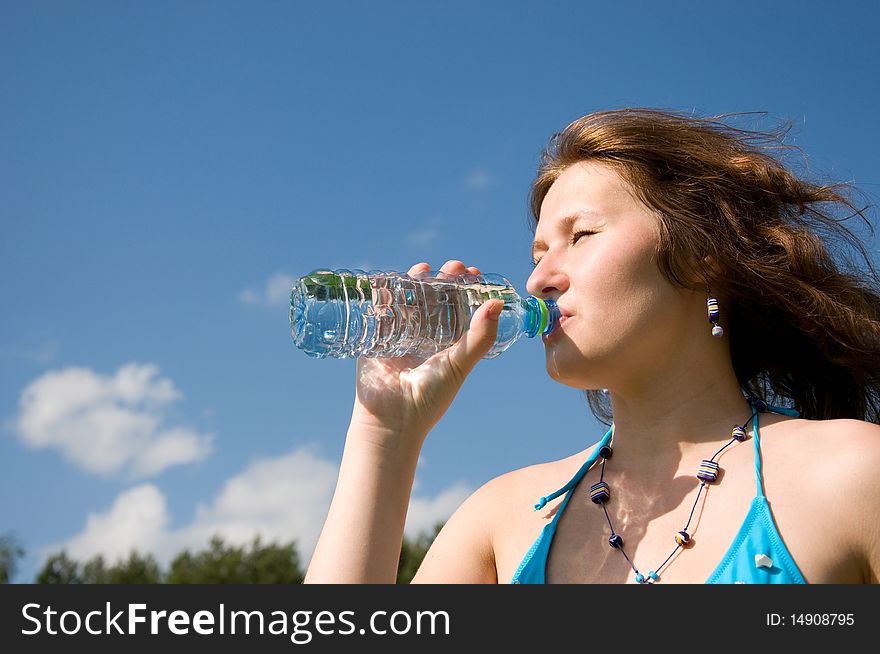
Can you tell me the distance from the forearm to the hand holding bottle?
0.13 feet

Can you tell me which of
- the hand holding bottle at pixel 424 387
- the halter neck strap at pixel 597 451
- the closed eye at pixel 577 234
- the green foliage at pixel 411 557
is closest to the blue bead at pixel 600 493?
the halter neck strap at pixel 597 451

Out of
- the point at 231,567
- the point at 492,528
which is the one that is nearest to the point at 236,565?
the point at 231,567

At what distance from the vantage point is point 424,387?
2.88 meters

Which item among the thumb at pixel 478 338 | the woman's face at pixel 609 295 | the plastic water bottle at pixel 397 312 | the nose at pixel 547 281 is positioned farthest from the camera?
the plastic water bottle at pixel 397 312

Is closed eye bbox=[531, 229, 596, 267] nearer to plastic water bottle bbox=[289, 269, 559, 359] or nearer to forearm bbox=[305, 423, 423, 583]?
plastic water bottle bbox=[289, 269, 559, 359]

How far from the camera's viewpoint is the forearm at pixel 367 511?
268 cm

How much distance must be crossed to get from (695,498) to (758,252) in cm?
104

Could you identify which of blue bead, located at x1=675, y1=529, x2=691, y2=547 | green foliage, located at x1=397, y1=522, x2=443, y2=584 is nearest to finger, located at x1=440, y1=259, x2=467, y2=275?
blue bead, located at x1=675, y1=529, x2=691, y2=547

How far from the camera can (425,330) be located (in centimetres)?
342

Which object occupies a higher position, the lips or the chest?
the lips

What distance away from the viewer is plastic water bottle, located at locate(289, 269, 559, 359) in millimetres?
3178

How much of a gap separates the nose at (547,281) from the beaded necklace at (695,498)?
2.17ft

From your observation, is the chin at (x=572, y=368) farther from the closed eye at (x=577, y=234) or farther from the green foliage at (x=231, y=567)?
the green foliage at (x=231, y=567)

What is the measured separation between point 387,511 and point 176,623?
0.77 metres
